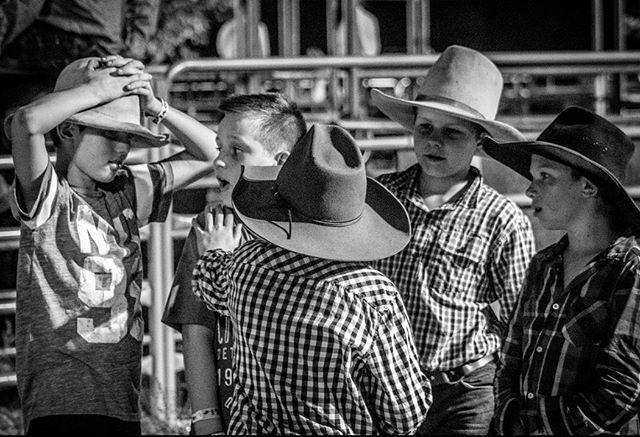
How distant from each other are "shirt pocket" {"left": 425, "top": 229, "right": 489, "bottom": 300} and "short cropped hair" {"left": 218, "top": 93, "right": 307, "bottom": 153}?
2.41ft

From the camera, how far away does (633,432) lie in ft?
9.80

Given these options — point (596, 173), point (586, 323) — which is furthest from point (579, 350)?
point (596, 173)

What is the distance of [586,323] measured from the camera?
291 cm

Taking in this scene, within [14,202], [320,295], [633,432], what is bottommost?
[633,432]

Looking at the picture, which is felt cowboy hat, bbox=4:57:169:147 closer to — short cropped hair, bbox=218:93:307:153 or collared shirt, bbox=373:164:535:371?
short cropped hair, bbox=218:93:307:153

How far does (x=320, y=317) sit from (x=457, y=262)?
117 cm

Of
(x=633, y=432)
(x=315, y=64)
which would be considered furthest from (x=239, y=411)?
(x=315, y=64)

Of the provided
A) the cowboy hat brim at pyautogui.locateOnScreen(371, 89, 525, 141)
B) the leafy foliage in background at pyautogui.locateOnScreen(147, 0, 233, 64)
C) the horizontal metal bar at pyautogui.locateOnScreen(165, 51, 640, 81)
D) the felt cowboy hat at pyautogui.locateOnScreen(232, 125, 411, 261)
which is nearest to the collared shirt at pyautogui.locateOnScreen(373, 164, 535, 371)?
the cowboy hat brim at pyautogui.locateOnScreen(371, 89, 525, 141)

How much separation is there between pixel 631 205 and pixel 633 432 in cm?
68

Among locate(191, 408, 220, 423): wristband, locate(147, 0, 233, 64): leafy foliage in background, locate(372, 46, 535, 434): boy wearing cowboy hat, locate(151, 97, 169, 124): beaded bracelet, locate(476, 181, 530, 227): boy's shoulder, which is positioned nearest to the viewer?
locate(191, 408, 220, 423): wristband

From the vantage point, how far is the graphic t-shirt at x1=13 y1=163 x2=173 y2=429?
3.11 meters

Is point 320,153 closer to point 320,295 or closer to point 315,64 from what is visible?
point 320,295

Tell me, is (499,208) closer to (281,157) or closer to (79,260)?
(281,157)

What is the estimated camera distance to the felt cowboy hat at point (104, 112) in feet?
10.5
